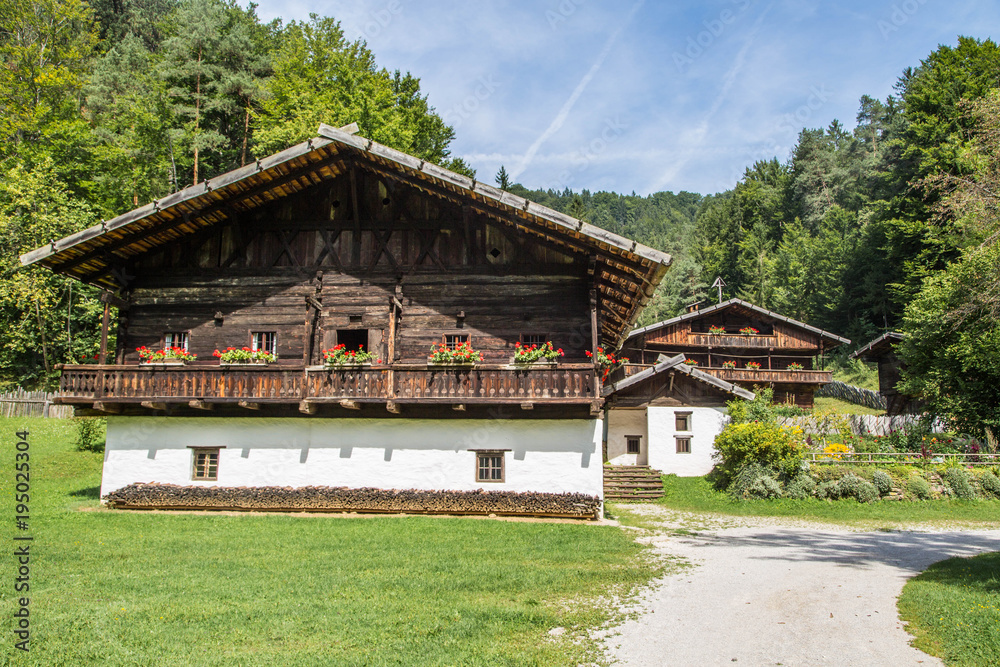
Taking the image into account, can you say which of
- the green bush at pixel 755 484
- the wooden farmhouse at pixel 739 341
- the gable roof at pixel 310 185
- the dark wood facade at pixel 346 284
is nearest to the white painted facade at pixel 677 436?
the green bush at pixel 755 484

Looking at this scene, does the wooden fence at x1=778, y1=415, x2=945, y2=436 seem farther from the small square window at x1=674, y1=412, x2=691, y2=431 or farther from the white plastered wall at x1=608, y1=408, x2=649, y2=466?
the white plastered wall at x1=608, y1=408, x2=649, y2=466

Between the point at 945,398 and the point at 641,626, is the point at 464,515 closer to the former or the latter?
the point at 641,626

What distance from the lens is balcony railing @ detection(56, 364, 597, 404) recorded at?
18172 mm

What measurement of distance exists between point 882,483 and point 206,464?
2237 cm

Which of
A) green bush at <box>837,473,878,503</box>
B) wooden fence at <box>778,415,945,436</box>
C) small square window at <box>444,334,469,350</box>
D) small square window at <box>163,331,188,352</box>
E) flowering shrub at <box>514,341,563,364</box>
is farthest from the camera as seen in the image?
wooden fence at <box>778,415,945,436</box>

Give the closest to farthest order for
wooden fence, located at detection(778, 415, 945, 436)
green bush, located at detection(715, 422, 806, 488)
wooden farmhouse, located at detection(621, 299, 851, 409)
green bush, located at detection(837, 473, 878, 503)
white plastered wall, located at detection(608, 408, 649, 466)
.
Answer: green bush, located at detection(837, 473, 878, 503)
green bush, located at detection(715, 422, 806, 488)
white plastered wall, located at detection(608, 408, 649, 466)
wooden fence, located at detection(778, 415, 945, 436)
wooden farmhouse, located at detection(621, 299, 851, 409)

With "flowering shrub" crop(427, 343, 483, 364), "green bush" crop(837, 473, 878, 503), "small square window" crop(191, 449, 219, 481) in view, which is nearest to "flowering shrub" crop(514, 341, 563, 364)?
"flowering shrub" crop(427, 343, 483, 364)

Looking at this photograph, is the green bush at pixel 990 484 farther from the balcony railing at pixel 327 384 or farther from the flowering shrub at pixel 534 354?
the flowering shrub at pixel 534 354

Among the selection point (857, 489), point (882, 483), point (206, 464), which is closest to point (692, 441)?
point (857, 489)

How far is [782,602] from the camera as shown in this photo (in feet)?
32.4

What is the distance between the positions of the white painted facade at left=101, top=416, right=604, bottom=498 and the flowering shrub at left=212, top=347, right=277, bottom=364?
1.70 metres

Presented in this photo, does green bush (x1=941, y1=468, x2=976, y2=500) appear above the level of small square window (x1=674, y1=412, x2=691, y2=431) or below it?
below

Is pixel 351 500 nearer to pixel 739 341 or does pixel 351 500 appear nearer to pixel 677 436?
pixel 677 436

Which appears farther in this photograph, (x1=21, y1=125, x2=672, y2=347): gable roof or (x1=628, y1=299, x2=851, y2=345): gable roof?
(x1=628, y1=299, x2=851, y2=345): gable roof
